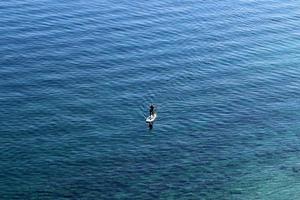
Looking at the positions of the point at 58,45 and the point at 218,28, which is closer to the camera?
the point at 58,45

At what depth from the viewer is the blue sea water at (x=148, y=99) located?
8254 centimetres

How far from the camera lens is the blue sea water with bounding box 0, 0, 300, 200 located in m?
82.5

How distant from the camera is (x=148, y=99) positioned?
106000 millimetres

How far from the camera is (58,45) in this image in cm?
12638

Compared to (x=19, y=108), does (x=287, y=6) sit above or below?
above

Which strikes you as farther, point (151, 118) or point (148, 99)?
point (148, 99)

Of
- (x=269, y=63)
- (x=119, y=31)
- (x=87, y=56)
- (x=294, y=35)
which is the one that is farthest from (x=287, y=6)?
(x=87, y=56)

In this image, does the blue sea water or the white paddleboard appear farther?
the white paddleboard

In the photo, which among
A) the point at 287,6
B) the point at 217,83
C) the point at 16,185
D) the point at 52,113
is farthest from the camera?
the point at 287,6

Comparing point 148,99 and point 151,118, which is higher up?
point 151,118

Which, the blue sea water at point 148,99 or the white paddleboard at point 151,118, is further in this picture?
the white paddleboard at point 151,118

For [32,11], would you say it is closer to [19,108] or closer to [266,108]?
[19,108]

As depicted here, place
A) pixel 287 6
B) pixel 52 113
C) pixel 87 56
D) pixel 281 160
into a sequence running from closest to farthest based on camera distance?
pixel 281 160 < pixel 52 113 < pixel 87 56 < pixel 287 6

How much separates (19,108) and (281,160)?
47447 mm
